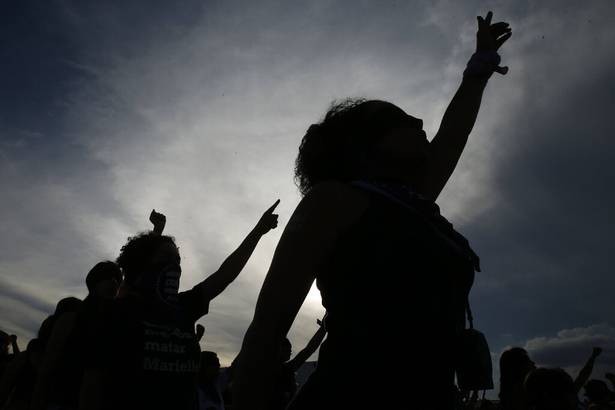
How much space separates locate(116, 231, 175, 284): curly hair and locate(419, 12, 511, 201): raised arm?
2.43 metres

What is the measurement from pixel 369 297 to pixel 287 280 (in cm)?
23

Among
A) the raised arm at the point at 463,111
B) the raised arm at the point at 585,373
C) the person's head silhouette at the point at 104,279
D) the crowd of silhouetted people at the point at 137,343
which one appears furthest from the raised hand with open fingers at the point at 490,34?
the raised arm at the point at 585,373

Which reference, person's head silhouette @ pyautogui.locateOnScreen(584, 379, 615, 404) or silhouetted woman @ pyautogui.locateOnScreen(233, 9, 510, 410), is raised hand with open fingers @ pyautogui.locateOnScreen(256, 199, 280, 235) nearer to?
silhouetted woman @ pyautogui.locateOnScreen(233, 9, 510, 410)

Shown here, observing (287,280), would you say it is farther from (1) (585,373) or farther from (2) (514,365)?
(1) (585,373)

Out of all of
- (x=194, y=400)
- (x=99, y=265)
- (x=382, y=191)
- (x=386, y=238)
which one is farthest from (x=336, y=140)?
(x=99, y=265)

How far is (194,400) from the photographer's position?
327 centimetres

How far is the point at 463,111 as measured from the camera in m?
2.20

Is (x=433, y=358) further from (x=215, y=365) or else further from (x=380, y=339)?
(x=215, y=365)

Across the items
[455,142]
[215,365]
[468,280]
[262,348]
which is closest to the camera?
[262,348]

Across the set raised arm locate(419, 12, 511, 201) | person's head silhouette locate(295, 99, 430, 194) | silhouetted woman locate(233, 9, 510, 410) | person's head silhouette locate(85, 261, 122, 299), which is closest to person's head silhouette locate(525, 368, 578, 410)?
raised arm locate(419, 12, 511, 201)

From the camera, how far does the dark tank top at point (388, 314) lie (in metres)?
1.17

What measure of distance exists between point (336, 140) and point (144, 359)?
7.15 feet

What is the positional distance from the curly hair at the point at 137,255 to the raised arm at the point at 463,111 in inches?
95.8

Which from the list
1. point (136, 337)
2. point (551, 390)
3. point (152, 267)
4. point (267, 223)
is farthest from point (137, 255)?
point (551, 390)
